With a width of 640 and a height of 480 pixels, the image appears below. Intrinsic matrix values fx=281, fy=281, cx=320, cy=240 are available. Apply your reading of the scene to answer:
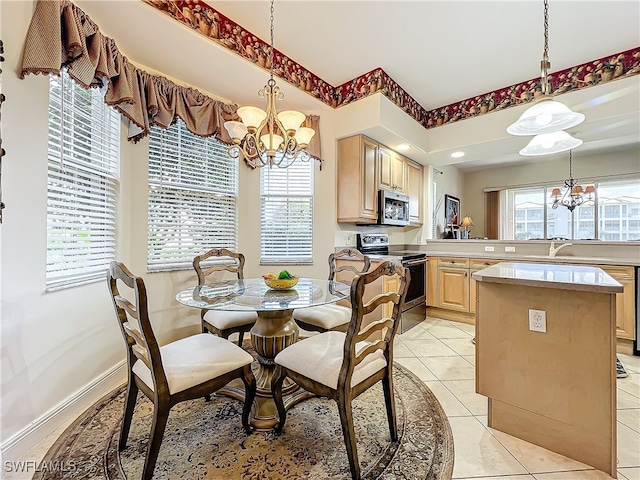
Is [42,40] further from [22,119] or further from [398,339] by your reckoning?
[398,339]

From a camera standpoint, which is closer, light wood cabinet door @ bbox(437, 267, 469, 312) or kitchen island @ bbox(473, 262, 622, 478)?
kitchen island @ bbox(473, 262, 622, 478)

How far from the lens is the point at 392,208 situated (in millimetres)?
3666

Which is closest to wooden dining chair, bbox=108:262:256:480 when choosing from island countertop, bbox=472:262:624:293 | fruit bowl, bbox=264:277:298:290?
fruit bowl, bbox=264:277:298:290

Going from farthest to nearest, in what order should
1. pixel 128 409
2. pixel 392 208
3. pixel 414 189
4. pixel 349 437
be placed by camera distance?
1. pixel 414 189
2. pixel 392 208
3. pixel 128 409
4. pixel 349 437

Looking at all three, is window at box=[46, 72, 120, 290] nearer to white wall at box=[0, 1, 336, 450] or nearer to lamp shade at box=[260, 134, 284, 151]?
white wall at box=[0, 1, 336, 450]

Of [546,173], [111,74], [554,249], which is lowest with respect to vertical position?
[554,249]

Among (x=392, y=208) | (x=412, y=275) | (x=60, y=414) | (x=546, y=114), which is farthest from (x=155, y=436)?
(x=392, y=208)

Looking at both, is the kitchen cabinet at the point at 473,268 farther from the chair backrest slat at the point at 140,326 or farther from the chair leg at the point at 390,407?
the chair backrest slat at the point at 140,326

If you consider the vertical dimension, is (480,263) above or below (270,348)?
above

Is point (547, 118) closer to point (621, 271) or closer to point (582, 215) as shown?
point (621, 271)

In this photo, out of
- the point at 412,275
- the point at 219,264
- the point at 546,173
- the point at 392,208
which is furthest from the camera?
the point at 546,173

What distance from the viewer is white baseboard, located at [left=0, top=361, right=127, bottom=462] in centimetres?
141

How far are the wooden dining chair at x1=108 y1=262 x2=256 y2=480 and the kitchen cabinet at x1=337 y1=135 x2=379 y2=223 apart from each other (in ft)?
7.02

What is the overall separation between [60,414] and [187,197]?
1834mm
